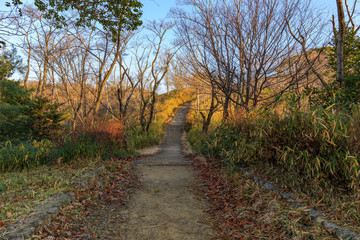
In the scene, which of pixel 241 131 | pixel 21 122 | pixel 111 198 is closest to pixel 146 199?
pixel 111 198

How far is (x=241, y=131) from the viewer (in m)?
5.58

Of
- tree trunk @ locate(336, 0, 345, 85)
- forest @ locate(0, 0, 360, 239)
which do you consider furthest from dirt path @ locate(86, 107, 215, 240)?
tree trunk @ locate(336, 0, 345, 85)

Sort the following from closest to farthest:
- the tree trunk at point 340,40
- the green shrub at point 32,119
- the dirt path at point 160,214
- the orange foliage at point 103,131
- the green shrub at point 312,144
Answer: the dirt path at point 160,214, the green shrub at point 312,144, the tree trunk at point 340,40, the orange foliage at point 103,131, the green shrub at point 32,119

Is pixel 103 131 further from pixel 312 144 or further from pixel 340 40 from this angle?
pixel 340 40

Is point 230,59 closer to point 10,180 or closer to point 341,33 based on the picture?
point 341,33

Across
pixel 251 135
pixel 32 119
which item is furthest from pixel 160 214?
pixel 32 119

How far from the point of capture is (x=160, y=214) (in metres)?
3.46

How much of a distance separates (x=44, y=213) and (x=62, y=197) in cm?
62

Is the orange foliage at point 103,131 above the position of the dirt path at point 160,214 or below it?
above

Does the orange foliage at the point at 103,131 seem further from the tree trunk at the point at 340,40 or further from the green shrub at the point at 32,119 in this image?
the tree trunk at the point at 340,40

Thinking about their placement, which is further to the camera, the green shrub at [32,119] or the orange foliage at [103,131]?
the green shrub at [32,119]

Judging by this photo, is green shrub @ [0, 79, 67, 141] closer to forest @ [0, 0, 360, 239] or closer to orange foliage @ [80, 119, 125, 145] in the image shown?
forest @ [0, 0, 360, 239]

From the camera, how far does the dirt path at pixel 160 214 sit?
2.90 m

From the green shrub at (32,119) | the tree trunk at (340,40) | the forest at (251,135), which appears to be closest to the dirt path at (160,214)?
the forest at (251,135)
